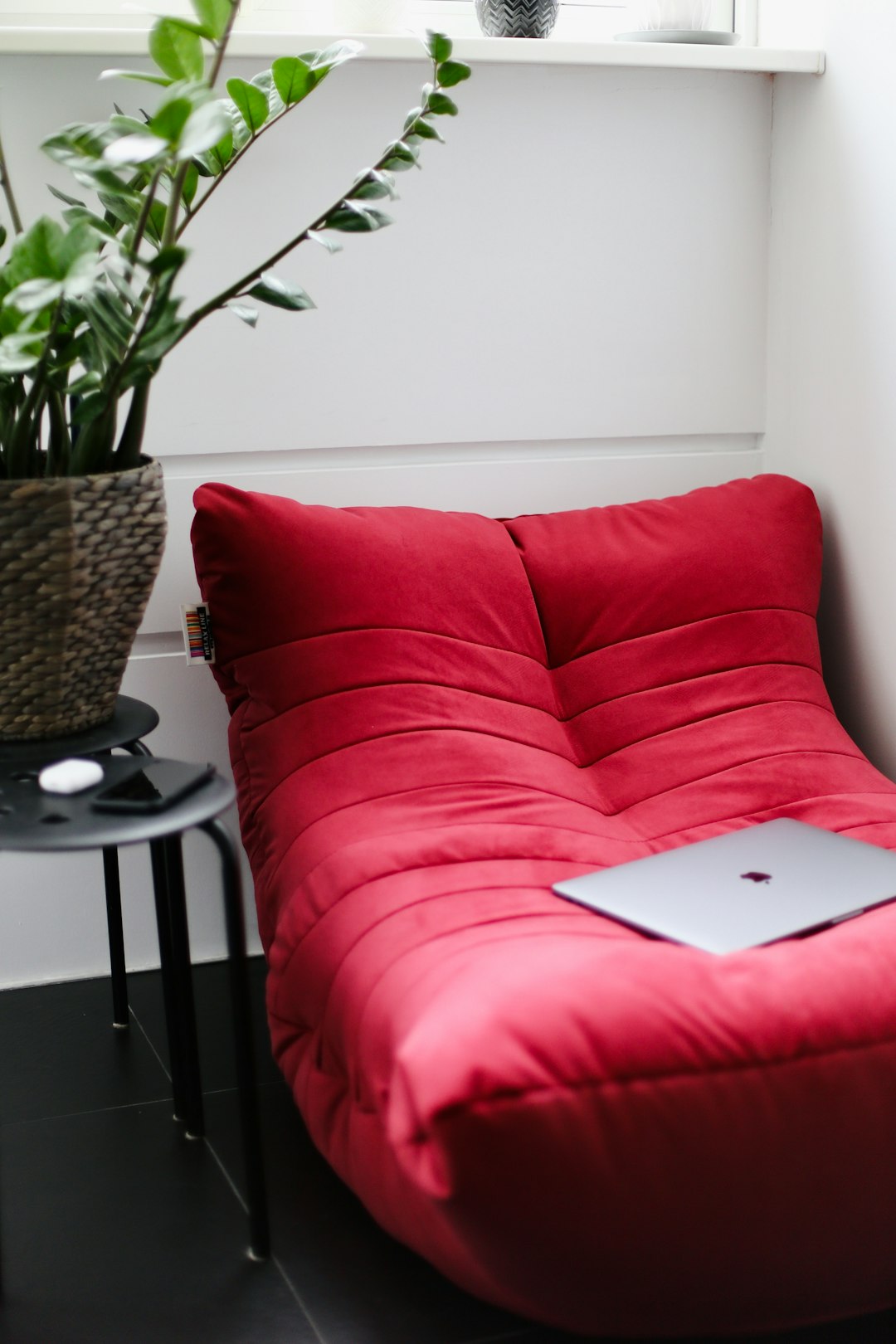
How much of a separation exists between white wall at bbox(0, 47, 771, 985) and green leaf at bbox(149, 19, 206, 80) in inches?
20.2

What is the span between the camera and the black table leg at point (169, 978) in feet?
4.75

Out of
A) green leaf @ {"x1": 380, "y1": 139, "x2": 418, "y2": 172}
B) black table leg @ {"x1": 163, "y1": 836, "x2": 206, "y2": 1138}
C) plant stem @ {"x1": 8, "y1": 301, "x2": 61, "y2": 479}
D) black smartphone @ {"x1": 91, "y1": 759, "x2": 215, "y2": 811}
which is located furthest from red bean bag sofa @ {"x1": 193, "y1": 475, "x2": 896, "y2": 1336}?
green leaf @ {"x1": 380, "y1": 139, "x2": 418, "y2": 172}

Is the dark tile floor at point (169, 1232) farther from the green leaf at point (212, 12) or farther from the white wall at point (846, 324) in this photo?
the green leaf at point (212, 12)

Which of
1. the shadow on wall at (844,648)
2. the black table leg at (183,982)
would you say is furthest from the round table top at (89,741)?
the shadow on wall at (844,648)

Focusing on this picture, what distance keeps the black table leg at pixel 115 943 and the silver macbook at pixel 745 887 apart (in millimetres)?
650

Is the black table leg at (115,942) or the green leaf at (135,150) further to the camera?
the black table leg at (115,942)

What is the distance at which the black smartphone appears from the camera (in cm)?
112

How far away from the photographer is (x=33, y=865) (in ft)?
5.93

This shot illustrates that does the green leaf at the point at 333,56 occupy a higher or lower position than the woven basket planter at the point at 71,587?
higher

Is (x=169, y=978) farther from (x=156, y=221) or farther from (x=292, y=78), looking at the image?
(x=292, y=78)

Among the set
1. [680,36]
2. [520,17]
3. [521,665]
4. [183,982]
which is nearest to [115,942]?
[183,982]

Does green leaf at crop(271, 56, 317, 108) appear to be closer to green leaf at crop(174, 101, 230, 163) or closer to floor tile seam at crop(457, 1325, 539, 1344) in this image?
green leaf at crop(174, 101, 230, 163)

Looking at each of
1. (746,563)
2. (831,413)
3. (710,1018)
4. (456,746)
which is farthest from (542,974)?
(831,413)

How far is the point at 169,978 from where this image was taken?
147 cm
